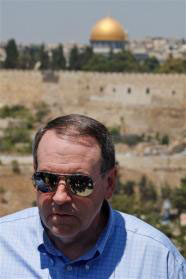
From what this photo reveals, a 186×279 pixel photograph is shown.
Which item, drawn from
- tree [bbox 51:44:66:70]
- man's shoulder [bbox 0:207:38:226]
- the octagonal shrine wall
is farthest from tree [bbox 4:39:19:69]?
man's shoulder [bbox 0:207:38:226]

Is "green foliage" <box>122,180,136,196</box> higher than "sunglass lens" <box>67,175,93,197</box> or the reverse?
the reverse

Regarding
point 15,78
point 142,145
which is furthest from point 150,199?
point 15,78

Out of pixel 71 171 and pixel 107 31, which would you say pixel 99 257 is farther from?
pixel 107 31

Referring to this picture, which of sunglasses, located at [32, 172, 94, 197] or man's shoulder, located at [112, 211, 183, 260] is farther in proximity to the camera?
man's shoulder, located at [112, 211, 183, 260]

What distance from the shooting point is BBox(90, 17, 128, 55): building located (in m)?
57.6

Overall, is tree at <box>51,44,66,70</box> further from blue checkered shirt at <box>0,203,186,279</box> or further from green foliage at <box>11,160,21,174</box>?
blue checkered shirt at <box>0,203,186,279</box>

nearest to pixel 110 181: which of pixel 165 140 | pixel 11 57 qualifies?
pixel 165 140

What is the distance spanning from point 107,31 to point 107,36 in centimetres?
52

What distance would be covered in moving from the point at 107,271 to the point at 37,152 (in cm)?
43

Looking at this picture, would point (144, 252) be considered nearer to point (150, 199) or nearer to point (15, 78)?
point (150, 199)

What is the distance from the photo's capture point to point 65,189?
2.67m

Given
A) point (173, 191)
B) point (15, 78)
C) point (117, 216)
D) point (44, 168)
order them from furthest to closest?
point (15, 78), point (173, 191), point (117, 216), point (44, 168)

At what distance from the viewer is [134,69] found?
4184cm

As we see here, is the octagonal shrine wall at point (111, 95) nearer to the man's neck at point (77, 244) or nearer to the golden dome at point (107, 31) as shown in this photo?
the golden dome at point (107, 31)
